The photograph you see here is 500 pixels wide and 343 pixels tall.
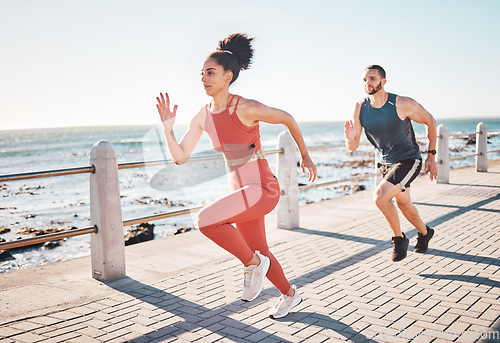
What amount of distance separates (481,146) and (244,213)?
1310 centimetres

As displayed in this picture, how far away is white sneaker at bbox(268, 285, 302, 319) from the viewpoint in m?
3.76

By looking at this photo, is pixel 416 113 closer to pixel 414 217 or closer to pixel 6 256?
pixel 414 217

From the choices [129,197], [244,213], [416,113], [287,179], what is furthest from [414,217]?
[129,197]

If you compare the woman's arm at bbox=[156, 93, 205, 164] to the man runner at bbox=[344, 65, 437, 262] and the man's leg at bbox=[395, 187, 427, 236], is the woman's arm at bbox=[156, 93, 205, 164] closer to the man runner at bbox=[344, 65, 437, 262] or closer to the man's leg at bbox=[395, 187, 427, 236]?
the man runner at bbox=[344, 65, 437, 262]

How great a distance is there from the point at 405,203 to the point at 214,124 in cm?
281

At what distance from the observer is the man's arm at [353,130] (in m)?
5.21

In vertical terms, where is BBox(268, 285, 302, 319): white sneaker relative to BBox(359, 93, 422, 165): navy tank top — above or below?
below

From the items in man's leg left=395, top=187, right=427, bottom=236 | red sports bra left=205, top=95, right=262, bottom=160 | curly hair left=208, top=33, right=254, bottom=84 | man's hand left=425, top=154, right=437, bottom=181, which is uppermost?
curly hair left=208, top=33, right=254, bottom=84

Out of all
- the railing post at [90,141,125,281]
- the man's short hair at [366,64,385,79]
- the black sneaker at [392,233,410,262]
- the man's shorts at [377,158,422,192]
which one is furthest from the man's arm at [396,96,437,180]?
the railing post at [90,141,125,281]

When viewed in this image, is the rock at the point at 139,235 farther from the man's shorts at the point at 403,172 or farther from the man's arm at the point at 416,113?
the man's arm at the point at 416,113

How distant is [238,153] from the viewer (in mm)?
3506

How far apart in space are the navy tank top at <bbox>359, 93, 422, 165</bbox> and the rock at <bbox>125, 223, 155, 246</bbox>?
5.75 metres

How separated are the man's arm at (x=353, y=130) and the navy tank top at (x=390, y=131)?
0.15 feet

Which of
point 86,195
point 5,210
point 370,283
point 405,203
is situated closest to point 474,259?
point 405,203
